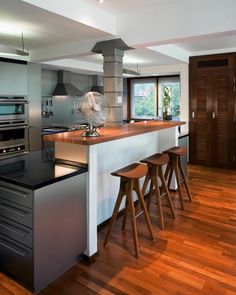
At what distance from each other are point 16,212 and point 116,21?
9.55 ft

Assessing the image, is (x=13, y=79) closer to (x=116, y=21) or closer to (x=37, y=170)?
(x=116, y=21)

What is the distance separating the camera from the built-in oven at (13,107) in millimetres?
4707

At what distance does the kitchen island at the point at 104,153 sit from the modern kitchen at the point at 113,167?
0.01 metres

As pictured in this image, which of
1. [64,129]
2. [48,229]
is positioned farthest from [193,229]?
[64,129]

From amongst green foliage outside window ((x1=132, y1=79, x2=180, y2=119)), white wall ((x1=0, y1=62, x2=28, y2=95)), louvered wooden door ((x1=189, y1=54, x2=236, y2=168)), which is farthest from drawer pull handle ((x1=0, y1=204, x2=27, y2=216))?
green foliage outside window ((x1=132, y1=79, x2=180, y2=119))

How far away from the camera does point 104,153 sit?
3154 millimetres

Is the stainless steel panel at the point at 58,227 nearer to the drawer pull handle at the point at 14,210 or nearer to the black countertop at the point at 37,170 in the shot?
the black countertop at the point at 37,170

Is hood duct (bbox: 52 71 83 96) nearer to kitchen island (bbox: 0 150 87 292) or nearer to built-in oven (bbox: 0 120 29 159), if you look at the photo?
built-in oven (bbox: 0 120 29 159)

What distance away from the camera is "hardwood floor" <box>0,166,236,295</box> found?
7.09 ft

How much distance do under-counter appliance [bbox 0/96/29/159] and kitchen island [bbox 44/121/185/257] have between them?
84.8 inches

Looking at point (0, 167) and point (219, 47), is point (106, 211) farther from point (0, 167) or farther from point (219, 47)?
point (219, 47)

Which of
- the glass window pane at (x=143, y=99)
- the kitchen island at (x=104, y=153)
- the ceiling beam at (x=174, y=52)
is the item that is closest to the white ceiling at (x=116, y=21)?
the ceiling beam at (x=174, y=52)

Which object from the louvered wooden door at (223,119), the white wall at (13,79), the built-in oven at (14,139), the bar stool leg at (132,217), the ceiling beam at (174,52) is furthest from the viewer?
the louvered wooden door at (223,119)

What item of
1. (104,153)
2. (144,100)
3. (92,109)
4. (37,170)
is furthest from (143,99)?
(37,170)
